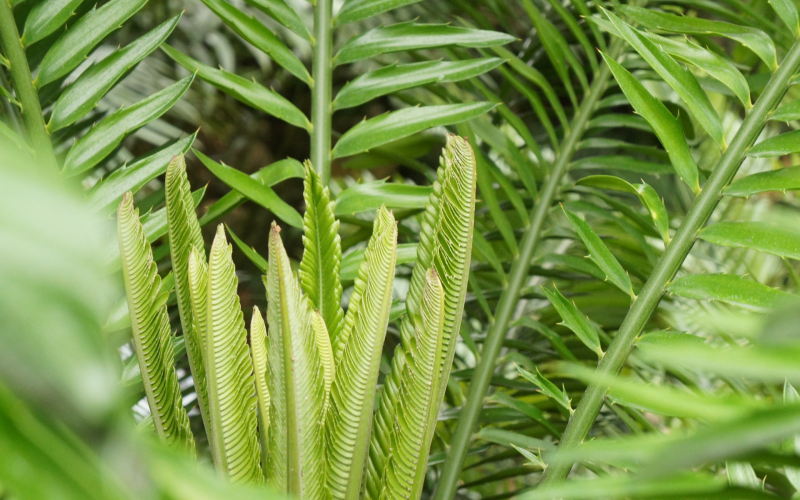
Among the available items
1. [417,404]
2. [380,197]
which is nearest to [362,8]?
[380,197]

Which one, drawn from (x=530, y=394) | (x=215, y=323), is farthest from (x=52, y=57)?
(x=530, y=394)

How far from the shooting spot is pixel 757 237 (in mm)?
396

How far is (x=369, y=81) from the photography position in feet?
1.83

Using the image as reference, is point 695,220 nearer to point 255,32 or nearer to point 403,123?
point 403,123

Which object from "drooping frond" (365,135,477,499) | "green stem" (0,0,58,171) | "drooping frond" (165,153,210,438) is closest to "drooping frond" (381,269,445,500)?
"drooping frond" (365,135,477,499)

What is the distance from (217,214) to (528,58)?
50 centimetres

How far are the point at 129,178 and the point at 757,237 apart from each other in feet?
1.51

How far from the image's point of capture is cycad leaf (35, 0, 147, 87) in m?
0.47

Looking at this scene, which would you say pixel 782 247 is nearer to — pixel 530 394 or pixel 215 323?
pixel 215 323

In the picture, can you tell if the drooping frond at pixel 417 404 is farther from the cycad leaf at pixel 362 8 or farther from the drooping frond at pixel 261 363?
the cycad leaf at pixel 362 8

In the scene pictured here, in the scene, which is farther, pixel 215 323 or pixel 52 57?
pixel 52 57

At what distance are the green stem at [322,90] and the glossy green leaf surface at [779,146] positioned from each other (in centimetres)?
35

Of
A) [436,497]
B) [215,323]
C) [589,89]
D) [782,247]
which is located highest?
[589,89]

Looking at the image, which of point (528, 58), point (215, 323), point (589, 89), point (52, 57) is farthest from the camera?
point (528, 58)
